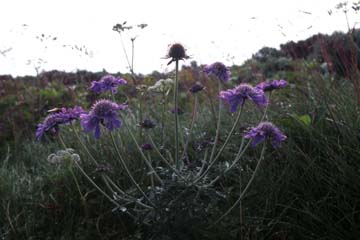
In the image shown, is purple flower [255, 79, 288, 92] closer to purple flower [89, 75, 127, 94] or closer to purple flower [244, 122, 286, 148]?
purple flower [244, 122, 286, 148]

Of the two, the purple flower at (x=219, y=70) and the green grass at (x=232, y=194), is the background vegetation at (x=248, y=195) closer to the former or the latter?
the green grass at (x=232, y=194)

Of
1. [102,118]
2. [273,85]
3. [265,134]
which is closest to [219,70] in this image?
[273,85]

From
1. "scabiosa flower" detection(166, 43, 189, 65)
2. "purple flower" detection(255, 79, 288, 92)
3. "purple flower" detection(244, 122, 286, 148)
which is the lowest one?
"purple flower" detection(244, 122, 286, 148)

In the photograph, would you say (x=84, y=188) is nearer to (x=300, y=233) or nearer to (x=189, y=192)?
(x=189, y=192)

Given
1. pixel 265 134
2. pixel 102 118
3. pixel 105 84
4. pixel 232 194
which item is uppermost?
pixel 105 84

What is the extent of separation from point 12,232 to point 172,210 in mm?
964

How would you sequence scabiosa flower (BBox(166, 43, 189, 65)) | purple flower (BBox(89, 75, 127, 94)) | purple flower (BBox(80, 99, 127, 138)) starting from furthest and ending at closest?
purple flower (BBox(89, 75, 127, 94))
scabiosa flower (BBox(166, 43, 189, 65))
purple flower (BBox(80, 99, 127, 138))

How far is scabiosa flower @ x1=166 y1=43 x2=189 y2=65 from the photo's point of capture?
1.64m

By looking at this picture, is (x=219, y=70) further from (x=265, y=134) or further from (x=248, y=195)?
(x=248, y=195)

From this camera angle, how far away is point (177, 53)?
1.64m

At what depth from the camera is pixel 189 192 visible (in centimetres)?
161

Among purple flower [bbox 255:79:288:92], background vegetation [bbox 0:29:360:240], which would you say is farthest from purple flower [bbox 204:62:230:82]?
background vegetation [bbox 0:29:360:240]

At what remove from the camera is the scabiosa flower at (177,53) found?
164cm

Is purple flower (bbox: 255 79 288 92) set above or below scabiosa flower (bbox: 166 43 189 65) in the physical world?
below
